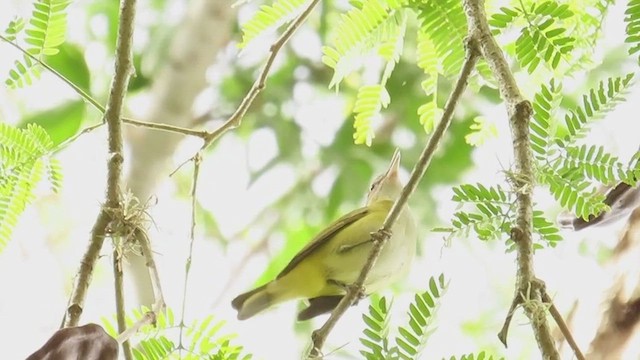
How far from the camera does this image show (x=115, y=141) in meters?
1.00

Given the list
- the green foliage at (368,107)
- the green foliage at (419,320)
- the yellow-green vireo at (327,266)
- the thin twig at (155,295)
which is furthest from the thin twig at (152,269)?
the yellow-green vireo at (327,266)

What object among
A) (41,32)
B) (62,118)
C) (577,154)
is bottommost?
(577,154)

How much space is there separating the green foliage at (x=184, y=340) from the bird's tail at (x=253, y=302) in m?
0.65

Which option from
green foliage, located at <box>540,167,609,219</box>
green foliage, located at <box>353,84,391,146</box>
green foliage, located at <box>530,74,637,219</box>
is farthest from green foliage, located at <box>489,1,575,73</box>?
green foliage, located at <box>353,84,391,146</box>

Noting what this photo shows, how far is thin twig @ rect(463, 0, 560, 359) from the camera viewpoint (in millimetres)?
634

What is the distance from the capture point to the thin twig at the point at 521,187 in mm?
634

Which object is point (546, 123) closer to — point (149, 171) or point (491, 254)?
point (149, 171)

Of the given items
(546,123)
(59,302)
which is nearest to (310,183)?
(59,302)

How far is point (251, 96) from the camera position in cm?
106

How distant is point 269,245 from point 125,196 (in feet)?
6.08

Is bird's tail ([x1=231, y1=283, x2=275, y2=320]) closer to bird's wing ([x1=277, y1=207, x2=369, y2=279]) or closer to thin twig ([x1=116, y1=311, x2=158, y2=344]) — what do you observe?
bird's wing ([x1=277, y1=207, x2=369, y2=279])

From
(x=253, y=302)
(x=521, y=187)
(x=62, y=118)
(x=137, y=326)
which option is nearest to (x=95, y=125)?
(x=137, y=326)

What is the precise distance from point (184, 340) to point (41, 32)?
409 mm

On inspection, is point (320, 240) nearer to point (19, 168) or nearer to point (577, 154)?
point (19, 168)
